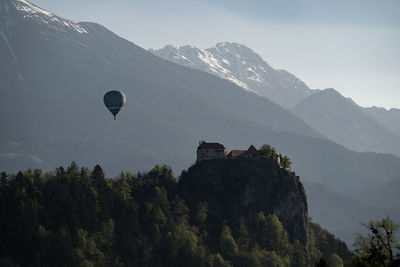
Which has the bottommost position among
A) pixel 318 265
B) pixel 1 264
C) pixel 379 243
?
pixel 1 264

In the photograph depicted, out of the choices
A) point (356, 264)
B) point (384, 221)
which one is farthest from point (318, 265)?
point (384, 221)

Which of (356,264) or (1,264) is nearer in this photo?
(356,264)

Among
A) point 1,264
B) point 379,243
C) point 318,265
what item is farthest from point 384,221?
point 1,264

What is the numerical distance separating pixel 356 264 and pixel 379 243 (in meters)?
3.45

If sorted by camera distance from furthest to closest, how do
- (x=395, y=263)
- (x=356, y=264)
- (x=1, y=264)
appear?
(x=1, y=264)
(x=356, y=264)
(x=395, y=263)

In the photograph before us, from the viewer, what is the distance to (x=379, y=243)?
79000mm

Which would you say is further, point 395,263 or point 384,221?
point 384,221

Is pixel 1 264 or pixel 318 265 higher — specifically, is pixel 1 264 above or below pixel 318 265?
below

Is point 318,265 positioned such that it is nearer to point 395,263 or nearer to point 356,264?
point 356,264

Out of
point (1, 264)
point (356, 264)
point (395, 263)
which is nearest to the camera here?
point (395, 263)

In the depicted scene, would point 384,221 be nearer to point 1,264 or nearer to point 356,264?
point 356,264

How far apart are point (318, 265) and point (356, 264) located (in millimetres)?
4166

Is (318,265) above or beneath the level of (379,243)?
beneath

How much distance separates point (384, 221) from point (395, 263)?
713cm
